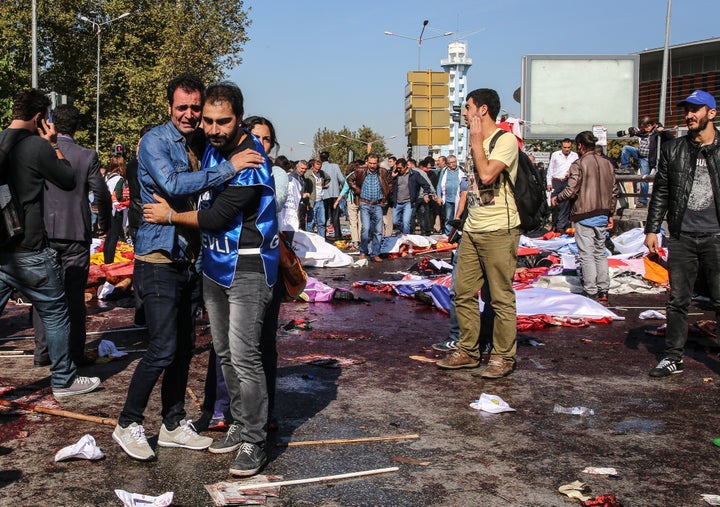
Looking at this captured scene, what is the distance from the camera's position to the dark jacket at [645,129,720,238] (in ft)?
21.4

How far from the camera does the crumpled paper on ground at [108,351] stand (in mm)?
7270

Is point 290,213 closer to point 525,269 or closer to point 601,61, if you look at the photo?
point 525,269

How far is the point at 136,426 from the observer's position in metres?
4.58

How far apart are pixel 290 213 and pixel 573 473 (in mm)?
4163

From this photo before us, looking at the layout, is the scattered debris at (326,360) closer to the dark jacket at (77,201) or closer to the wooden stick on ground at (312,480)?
the dark jacket at (77,201)

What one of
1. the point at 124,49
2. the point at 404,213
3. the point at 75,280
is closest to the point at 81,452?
the point at 75,280

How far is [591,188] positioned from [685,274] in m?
3.97

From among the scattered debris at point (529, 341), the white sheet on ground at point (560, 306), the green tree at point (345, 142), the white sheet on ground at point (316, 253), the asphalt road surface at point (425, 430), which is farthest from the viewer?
the green tree at point (345, 142)

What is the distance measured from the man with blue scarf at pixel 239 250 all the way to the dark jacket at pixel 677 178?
3.71 meters

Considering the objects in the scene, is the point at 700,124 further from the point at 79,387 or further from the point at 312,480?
the point at 79,387

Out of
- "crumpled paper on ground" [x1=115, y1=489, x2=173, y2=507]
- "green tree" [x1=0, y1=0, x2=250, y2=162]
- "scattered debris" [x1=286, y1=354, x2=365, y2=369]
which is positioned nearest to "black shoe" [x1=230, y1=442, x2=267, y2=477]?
"crumpled paper on ground" [x1=115, y1=489, x2=173, y2=507]

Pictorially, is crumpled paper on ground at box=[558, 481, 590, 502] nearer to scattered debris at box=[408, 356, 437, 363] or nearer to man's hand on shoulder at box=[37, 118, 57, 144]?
scattered debris at box=[408, 356, 437, 363]

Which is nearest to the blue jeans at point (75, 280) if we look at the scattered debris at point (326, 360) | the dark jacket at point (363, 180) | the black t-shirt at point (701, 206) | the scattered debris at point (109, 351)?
the scattered debris at point (109, 351)

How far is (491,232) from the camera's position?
6660mm
